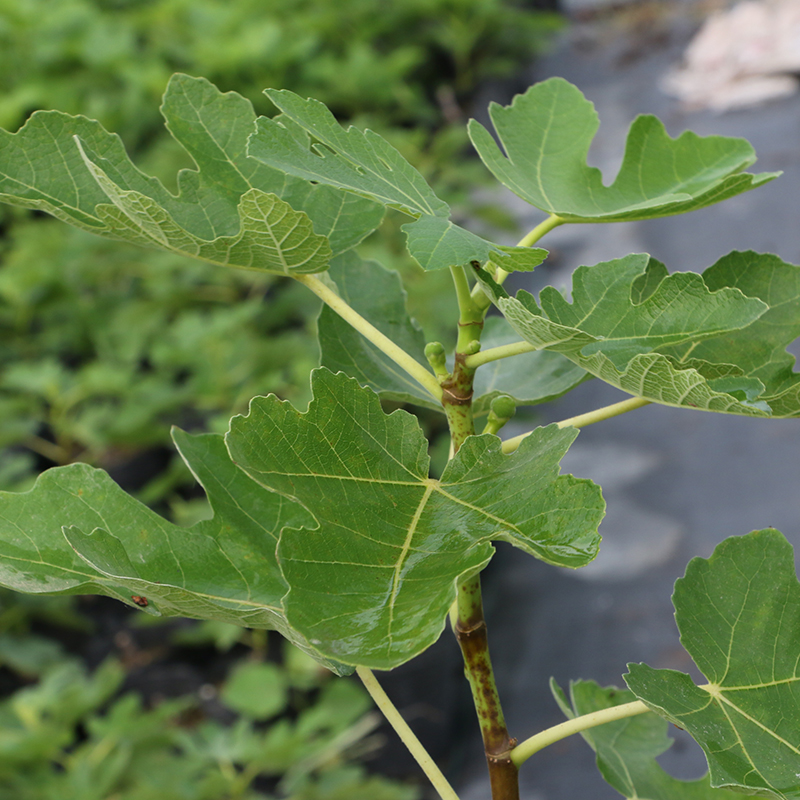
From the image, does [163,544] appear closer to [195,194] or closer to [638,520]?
[195,194]

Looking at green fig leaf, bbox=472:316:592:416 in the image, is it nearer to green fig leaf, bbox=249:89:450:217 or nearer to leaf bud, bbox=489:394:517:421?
leaf bud, bbox=489:394:517:421

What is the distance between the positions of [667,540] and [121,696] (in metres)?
1.30

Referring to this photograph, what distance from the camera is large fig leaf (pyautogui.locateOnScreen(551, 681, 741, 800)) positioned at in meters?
0.47

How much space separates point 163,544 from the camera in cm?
41

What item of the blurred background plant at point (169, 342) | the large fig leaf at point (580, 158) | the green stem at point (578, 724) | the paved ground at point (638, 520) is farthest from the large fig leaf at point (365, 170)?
the paved ground at point (638, 520)

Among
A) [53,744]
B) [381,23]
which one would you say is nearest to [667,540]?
[53,744]

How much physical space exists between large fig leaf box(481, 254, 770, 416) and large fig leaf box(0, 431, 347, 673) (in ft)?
0.55

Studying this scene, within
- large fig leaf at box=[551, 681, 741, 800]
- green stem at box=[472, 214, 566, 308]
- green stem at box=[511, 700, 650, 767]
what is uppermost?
green stem at box=[472, 214, 566, 308]

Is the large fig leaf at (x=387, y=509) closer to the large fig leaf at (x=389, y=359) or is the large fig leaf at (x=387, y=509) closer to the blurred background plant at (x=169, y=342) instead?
the large fig leaf at (x=389, y=359)

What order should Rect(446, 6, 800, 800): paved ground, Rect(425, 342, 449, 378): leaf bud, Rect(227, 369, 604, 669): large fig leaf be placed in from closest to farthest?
Rect(227, 369, 604, 669): large fig leaf
Rect(425, 342, 449, 378): leaf bud
Rect(446, 6, 800, 800): paved ground

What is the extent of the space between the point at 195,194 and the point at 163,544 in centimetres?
19

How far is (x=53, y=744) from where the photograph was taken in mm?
1347

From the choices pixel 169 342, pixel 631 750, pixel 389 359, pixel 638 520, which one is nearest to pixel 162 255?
pixel 169 342

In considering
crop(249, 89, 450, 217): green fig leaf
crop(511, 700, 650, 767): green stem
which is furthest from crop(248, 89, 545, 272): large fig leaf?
crop(511, 700, 650, 767): green stem
